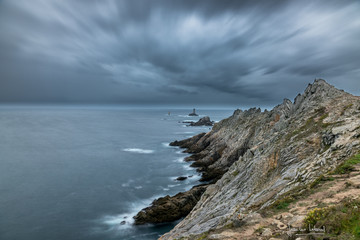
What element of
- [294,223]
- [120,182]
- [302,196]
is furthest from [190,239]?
[120,182]

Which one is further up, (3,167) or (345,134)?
(345,134)

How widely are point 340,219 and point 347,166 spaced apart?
324 inches

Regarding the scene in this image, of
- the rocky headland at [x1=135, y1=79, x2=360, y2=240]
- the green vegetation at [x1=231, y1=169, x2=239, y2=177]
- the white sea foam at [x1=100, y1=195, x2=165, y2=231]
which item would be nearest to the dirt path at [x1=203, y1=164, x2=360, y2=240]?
the rocky headland at [x1=135, y1=79, x2=360, y2=240]

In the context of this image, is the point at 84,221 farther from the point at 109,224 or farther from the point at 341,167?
the point at 341,167

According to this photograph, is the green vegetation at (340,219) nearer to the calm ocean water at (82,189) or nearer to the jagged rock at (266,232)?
the jagged rock at (266,232)

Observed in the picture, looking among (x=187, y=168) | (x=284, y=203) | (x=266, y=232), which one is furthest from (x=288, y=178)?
(x=187, y=168)

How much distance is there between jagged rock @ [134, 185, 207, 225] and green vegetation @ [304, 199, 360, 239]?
31.8 m

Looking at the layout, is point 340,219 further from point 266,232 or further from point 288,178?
point 288,178

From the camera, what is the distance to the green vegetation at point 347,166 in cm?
1453

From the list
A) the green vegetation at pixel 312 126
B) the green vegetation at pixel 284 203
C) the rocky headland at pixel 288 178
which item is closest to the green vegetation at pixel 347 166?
the rocky headland at pixel 288 178

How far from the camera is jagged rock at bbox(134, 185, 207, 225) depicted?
37156 millimetres

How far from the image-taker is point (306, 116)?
32.2 metres

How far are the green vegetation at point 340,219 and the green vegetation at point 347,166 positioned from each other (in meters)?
5.25

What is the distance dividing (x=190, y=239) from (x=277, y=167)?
1500 cm
